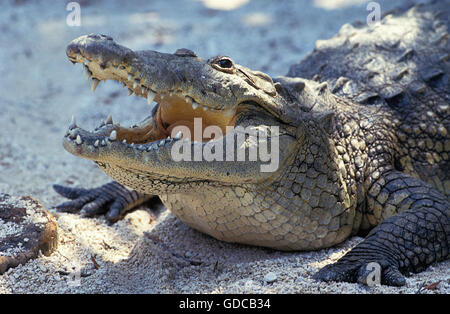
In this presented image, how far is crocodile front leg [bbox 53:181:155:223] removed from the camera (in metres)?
4.55

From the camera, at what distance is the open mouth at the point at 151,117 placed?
3.07m

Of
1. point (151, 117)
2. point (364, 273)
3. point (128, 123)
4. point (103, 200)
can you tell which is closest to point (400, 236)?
point (364, 273)

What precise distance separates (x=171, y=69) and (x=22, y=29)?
7.25 meters

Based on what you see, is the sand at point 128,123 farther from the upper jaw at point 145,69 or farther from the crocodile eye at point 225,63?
the crocodile eye at point 225,63

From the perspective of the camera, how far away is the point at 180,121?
377 centimetres

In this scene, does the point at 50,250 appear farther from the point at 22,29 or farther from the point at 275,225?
the point at 22,29

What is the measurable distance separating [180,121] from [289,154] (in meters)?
0.85

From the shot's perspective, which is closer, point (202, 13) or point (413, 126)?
point (413, 126)

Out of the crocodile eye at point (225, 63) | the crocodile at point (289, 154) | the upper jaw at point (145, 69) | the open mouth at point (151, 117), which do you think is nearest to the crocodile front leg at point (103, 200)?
the crocodile at point (289, 154)

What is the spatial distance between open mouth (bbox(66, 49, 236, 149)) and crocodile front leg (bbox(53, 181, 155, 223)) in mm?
1147

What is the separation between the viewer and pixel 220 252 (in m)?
3.81

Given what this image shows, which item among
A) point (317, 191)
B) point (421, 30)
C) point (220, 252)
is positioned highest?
point (421, 30)

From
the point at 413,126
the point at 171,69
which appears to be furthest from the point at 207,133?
the point at 413,126
